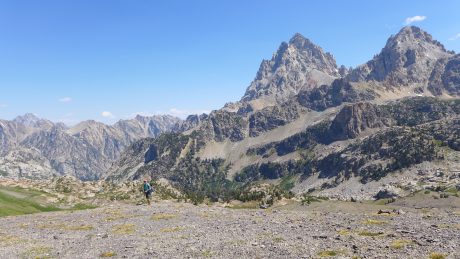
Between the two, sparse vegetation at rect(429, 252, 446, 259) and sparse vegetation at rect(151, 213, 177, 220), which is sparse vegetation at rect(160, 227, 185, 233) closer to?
sparse vegetation at rect(151, 213, 177, 220)

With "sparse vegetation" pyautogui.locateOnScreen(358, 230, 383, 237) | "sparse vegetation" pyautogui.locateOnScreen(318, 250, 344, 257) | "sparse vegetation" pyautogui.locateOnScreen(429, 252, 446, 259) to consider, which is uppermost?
"sparse vegetation" pyautogui.locateOnScreen(429, 252, 446, 259)

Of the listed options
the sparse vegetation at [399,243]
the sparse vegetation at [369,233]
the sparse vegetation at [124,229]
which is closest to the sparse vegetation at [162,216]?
the sparse vegetation at [124,229]

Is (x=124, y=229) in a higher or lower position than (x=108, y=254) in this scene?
lower

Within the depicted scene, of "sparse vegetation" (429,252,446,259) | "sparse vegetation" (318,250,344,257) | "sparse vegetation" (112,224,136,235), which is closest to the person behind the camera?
"sparse vegetation" (429,252,446,259)

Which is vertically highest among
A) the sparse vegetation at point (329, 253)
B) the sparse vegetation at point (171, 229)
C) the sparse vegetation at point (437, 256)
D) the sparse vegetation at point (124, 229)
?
the sparse vegetation at point (437, 256)

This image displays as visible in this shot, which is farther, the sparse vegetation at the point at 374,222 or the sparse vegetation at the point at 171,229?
the sparse vegetation at the point at 171,229

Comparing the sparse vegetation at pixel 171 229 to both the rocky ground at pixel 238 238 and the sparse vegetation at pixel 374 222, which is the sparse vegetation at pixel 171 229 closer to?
the rocky ground at pixel 238 238

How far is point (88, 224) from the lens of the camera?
172ft

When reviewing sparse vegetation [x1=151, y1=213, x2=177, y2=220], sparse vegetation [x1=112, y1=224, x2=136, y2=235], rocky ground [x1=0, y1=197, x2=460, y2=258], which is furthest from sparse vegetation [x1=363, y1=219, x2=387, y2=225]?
sparse vegetation [x1=151, y1=213, x2=177, y2=220]

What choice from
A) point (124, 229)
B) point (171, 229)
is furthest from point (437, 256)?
point (124, 229)

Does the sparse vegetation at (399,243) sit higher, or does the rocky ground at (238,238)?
the sparse vegetation at (399,243)

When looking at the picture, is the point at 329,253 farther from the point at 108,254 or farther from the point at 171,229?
the point at 171,229

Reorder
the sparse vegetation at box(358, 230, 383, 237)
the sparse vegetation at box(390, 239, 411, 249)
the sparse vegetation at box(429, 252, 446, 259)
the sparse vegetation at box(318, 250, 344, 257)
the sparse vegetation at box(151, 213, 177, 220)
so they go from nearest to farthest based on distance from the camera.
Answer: the sparse vegetation at box(429, 252, 446, 259), the sparse vegetation at box(318, 250, 344, 257), the sparse vegetation at box(390, 239, 411, 249), the sparse vegetation at box(358, 230, 383, 237), the sparse vegetation at box(151, 213, 177, 220)

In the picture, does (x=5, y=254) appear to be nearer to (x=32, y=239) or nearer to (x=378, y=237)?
(x=32, y=239)
